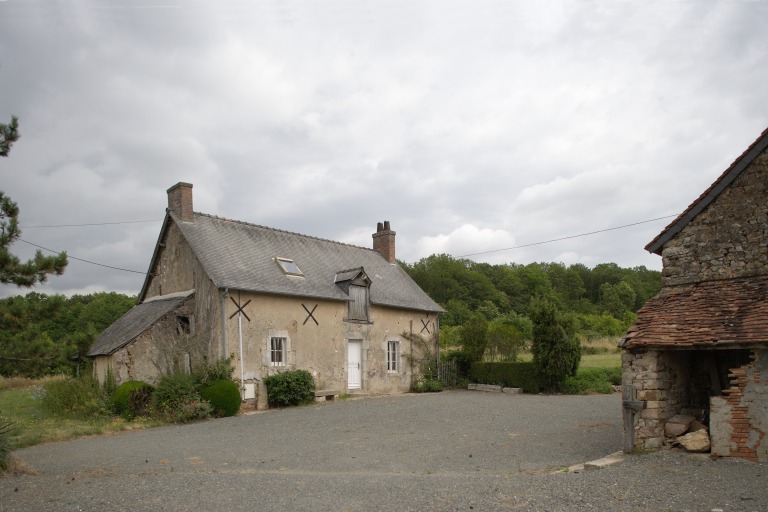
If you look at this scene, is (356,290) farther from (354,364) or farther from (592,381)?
(592,381)

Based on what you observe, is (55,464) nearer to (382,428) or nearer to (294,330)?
(382,428)

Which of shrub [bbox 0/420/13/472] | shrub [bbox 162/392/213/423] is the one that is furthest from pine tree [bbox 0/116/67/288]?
shrub [bbox 162/392/213/423]

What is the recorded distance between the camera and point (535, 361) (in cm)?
2019

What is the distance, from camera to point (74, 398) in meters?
15.8

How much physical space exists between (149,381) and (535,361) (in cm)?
1260

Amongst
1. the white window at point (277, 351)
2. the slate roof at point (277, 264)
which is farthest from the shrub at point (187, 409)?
the slate roof at point (277, 264)

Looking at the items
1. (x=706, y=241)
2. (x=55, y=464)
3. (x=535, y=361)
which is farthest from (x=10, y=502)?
(x=535, y=361)

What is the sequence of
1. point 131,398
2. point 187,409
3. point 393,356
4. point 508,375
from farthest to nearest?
1. point 393,356
2. point 508,375
3. point 131,398
4. point 187,409

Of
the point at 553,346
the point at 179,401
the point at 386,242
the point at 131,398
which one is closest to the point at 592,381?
the point at 553,346

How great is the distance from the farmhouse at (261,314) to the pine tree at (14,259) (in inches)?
290

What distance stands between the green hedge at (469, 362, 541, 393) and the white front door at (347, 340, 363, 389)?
16.3ft

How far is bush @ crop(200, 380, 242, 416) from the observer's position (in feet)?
50.0

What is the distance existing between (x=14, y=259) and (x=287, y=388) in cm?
987

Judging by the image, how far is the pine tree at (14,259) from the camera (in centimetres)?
871
